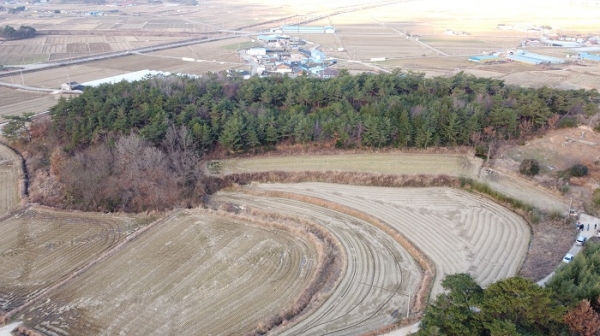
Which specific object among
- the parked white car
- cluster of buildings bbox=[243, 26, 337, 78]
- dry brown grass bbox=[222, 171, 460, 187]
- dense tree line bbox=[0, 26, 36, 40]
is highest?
dense tree line bbox=[0, 26, 36, 40]

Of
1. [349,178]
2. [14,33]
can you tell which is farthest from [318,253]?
[14,33]

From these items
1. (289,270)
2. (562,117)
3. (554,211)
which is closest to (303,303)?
(289,270)

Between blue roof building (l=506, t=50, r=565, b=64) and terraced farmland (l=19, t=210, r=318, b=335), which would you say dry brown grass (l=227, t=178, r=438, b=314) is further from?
blue roof building (l=506, t=50, r=565, b=64)

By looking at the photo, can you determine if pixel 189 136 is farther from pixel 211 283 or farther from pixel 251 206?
pixel 211 283

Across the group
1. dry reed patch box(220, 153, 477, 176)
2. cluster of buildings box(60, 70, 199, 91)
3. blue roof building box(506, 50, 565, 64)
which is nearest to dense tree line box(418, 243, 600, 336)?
dry reed patch box(220, 153, 477, 176)

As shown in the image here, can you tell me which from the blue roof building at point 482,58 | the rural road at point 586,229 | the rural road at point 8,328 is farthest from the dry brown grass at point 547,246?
the blue roof building at point 482,58

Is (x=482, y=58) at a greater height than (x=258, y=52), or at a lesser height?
lesser

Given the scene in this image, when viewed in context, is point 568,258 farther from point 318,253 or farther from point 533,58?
point 533,58
